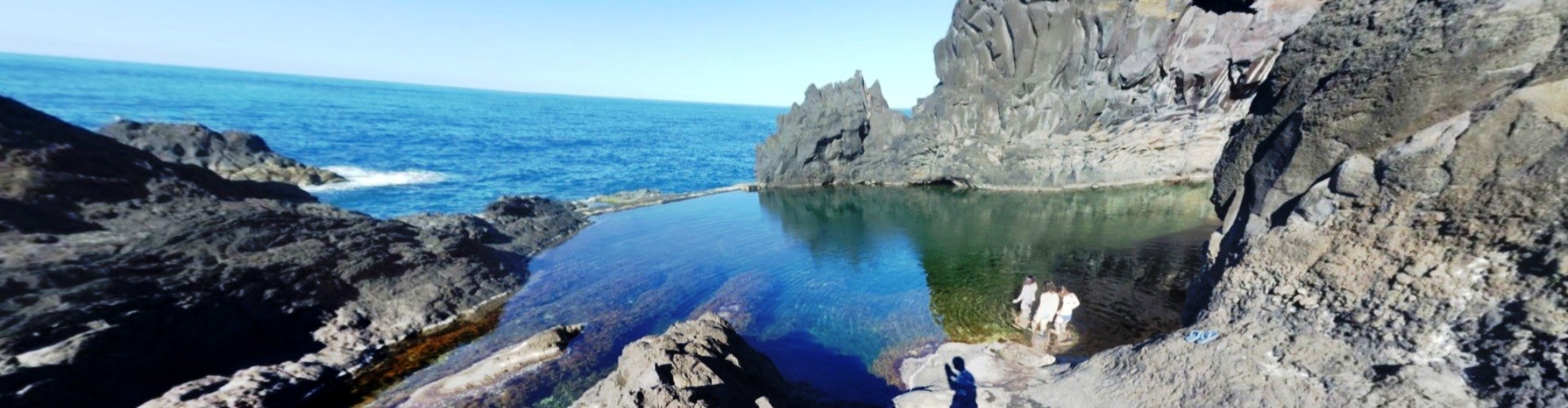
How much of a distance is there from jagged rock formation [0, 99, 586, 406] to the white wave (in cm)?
2441

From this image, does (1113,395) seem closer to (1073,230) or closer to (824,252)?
(824,252)

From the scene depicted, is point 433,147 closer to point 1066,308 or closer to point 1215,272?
point 1066,308

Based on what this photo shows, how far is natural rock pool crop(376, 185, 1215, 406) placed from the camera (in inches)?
559

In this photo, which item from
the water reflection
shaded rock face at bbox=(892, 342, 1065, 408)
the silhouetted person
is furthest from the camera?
the water reflection

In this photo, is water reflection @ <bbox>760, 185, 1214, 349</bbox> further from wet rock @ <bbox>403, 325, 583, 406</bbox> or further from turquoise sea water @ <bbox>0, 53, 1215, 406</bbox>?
wet rock @ <bbox>403, 325, 583, 406</bbox>

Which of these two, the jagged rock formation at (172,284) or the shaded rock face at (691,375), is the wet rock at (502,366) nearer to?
the jagged rock formation at (172,284)

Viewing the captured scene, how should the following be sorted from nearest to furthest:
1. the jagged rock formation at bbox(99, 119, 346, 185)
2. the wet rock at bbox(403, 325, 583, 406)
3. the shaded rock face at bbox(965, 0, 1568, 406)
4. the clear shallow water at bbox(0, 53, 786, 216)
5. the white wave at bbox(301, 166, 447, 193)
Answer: the shaded rock face at bbox(965, 0, 1568, 406), the wet rock at bbox(403, 325, 583, 406), the jagged rock formation at bbox(99, 119, 346, 185), the white wave at bbox(301, 166, 447, 193), the clear shallow water at bbox(0, 53, 786, 216)

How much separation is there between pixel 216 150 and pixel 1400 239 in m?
54.3

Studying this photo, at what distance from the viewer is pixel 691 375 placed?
351 inches

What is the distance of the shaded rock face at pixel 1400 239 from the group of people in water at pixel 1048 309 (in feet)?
14.4

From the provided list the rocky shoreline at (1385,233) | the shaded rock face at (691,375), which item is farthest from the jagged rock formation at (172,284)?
the rocky shoreline at (1385,233)

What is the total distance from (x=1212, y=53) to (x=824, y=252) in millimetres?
29355

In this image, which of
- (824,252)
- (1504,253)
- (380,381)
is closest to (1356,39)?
(1504,253)

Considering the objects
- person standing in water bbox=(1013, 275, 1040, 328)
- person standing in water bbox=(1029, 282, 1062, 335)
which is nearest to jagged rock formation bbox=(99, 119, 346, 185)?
person standing in water bbox=(1013, 275, 1040, 328)
